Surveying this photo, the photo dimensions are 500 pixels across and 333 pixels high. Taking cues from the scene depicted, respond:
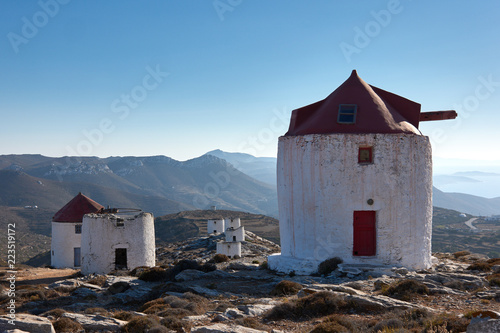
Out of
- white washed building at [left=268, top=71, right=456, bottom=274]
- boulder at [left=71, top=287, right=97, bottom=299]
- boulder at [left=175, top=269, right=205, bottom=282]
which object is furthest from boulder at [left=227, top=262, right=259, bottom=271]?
boulder at [left=71, top=287, right=97, bottom=299]

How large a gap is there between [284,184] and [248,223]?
56.6 metres

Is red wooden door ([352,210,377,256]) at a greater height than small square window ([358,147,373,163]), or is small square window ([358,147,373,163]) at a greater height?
small square window ([358,147,373,163])

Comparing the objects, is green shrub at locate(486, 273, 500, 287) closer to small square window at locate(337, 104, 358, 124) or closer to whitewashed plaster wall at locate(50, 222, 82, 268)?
small square window at locate(337, 104, 358, 124)

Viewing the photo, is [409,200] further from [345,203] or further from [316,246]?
[316,246]

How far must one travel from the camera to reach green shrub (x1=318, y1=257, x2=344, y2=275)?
13688mm

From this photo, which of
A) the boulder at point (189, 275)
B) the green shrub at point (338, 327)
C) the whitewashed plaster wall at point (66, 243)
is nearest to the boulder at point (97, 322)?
the green shrub at point (338, 327)

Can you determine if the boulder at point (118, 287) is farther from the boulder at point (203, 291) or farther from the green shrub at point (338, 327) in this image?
the green shrub at point (338, 327)

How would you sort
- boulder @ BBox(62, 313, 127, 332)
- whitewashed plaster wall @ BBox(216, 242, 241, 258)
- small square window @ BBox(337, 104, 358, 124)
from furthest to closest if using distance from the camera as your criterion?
whitewashed plaster wall @ BBox(216, 242, 241, 258), small square window @ BBox(337, 104, 358, 124), boulder @ BBox(62, 313, 127, 332)

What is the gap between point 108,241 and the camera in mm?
19625

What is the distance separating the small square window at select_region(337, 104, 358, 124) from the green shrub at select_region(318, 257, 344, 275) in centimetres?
428

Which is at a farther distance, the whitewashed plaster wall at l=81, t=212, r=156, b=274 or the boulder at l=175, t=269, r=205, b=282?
the whitewashed plaster wall at l=81, t=212, r=156, b=274

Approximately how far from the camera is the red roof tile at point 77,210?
25609 millimetres

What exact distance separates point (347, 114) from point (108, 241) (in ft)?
37.4

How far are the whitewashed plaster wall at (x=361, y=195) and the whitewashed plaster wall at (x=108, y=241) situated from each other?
27.3 feet
